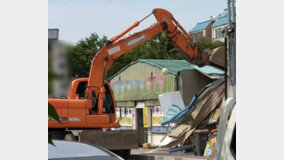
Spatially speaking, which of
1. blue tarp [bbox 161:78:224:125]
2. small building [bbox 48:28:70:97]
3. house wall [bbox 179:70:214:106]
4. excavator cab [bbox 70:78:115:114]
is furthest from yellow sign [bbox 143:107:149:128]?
small building [bbox 48:28:70:97]

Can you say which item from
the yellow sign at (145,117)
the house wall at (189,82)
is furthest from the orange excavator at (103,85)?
the yellow sign at (145,117)

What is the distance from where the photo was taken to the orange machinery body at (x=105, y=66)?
37.3 feet

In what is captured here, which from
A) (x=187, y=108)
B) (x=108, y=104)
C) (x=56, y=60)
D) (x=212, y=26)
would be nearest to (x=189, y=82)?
(x=212, y=26)

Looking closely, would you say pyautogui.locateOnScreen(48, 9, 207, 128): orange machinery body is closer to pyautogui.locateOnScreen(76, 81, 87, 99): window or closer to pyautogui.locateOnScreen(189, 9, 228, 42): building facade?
pyautogui.locateOnScreen(76, 81, 87, 99): window

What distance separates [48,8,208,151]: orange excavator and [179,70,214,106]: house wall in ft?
13.6

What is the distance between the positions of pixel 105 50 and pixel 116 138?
10.2ft

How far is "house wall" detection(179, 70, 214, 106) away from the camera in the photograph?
19152 mm

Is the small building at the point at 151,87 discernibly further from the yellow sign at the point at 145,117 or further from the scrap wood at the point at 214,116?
the scrap wood at the point at 214,116

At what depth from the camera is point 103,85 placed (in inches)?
480

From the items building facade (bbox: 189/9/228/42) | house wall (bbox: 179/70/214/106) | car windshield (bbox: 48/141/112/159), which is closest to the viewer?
car windshield (bbox: 48/141/112/159)

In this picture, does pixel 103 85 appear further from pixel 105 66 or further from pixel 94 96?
pixel 105 66
